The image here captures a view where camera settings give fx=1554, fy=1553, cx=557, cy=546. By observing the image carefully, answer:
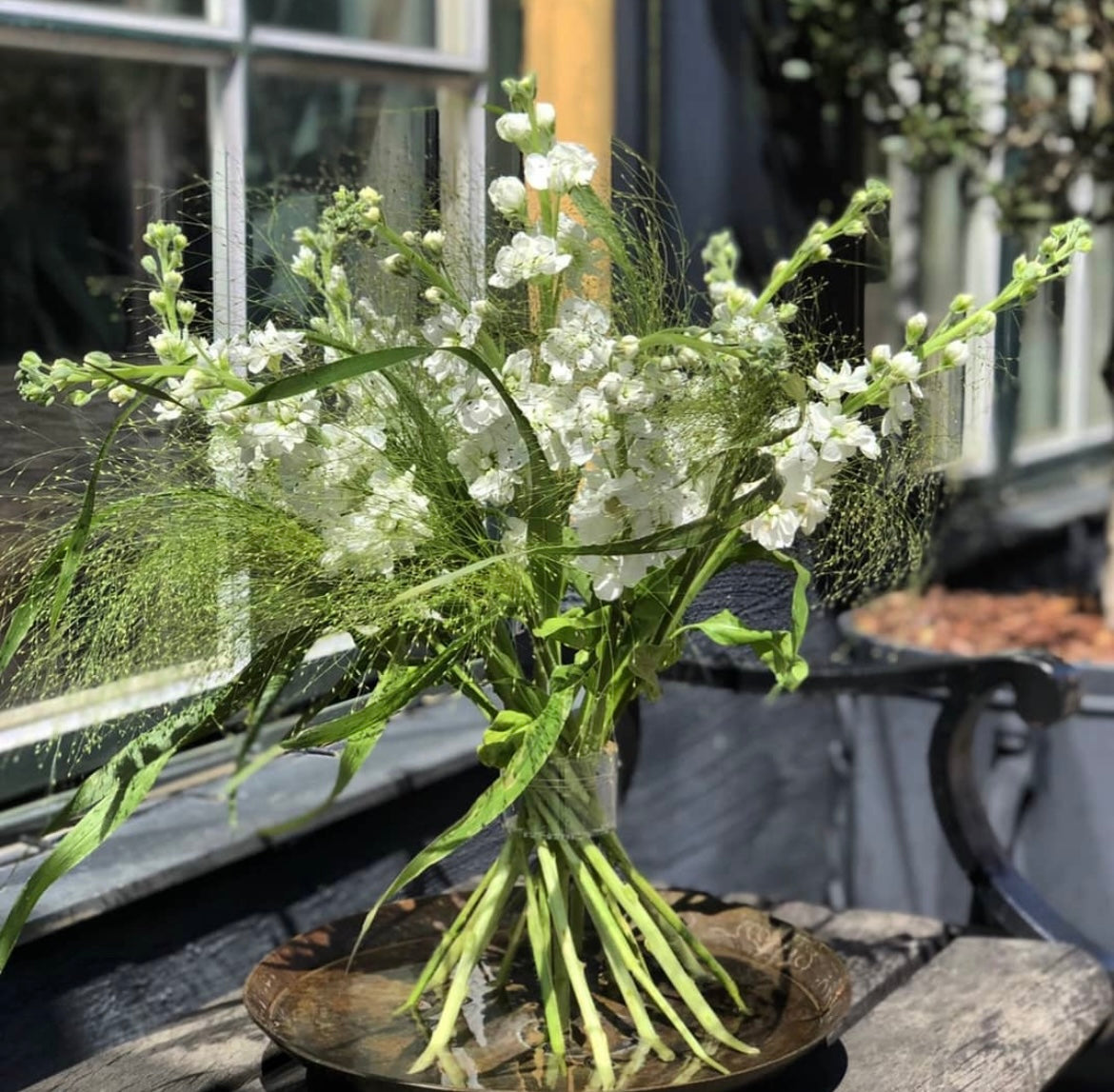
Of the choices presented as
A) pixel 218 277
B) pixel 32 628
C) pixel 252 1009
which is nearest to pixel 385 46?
pixel 218 277

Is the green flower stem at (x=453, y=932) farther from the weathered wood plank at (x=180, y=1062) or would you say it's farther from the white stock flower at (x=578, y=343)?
the white stock flower at (x=578, y=343)

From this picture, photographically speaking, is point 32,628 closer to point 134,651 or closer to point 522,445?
point 134,651

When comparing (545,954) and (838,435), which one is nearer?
(838,435)

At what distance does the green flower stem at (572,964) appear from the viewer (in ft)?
3.63

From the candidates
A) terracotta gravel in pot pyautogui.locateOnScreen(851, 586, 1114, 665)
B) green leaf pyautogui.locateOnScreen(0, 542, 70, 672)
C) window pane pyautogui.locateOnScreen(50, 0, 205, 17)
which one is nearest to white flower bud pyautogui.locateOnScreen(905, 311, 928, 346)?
green leaf pyautogui.locateOnScreen(0, 542, 70, 672)

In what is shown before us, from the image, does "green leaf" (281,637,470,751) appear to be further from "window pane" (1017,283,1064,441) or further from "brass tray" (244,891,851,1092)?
"window pane" (1017,283,1064,441)

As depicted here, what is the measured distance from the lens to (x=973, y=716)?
1760 millimetres

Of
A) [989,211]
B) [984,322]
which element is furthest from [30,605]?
[989,211]

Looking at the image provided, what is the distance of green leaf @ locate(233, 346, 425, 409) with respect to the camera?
93 centimetres

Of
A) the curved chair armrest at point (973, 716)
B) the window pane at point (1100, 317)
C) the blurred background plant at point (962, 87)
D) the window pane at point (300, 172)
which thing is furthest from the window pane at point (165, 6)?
the window pane at point (1100, 317)

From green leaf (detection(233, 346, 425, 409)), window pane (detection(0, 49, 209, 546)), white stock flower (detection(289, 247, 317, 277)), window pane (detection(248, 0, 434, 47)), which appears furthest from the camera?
window pane (detection(248, 0, 434, 47))

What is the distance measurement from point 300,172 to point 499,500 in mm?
1058

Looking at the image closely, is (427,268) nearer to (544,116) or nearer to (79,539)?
(544,116)

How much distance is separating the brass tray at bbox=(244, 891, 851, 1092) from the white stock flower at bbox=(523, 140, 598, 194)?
0.62 metres
